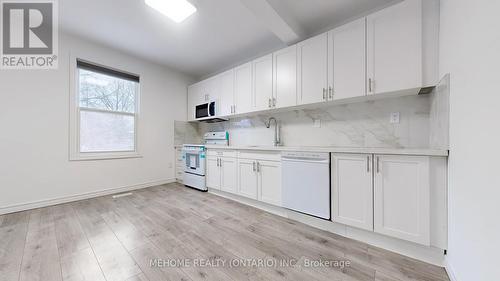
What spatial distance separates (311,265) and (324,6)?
2.69 metres

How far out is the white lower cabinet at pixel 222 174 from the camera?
2.84 meters

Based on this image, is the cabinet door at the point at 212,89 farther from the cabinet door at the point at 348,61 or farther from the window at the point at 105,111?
the cabinet door at the point at 348,61

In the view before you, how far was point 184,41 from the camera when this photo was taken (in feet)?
9.52

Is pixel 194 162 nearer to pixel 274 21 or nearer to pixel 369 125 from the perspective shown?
pixel 274 21

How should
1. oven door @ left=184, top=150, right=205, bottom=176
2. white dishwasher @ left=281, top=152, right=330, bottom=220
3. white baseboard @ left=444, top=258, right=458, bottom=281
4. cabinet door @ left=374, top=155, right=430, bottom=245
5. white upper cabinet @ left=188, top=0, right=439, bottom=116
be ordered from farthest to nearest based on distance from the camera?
oven door @ left=184, top=150, right=205, bottom=176, white dishwasher @ left=281, top=152, right=330, bottom=220, white upper cabinet @ left=188, top=0, right=439, bottom=116, cabinet door @ left=374, top=155, right=430, bottom=245, white baseboard @ left=444, top=258, right=458, bottom=281

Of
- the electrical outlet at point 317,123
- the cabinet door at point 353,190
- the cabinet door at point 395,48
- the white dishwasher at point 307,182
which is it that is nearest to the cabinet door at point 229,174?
the white dishwasher at point 307,182

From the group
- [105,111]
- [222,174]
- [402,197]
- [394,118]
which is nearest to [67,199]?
[105,111]

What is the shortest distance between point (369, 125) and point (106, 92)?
165 inches

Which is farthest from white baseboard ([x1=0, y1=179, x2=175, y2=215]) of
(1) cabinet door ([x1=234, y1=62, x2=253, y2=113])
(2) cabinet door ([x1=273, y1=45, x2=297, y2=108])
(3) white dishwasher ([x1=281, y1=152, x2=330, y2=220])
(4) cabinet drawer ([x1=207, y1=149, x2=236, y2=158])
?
(2) cabinet door ([x1=273, y1=45, x2=297, y2=108])

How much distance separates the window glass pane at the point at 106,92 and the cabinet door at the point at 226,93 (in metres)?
1.72
